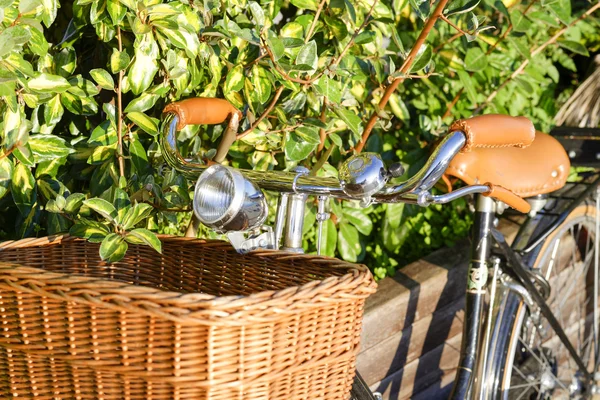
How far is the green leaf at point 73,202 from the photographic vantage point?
1656mm

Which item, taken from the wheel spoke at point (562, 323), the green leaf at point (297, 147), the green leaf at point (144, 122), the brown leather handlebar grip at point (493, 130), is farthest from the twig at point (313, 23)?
the wheel spoke at point (562, 323)

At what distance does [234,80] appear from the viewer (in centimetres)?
187

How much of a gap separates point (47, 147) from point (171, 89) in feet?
1.06

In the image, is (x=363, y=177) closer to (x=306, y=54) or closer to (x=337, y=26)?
(x=306, y=54)

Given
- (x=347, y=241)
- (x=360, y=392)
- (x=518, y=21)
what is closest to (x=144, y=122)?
(x=360, y=392)

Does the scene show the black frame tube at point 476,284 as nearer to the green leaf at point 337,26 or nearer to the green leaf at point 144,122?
the green leaf at point 337,26

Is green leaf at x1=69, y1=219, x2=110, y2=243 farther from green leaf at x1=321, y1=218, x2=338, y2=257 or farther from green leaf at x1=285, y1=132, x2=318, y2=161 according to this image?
green leaf at x1=321, y1=218, x2=338, y2=257

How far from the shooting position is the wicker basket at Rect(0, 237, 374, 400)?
108 cm

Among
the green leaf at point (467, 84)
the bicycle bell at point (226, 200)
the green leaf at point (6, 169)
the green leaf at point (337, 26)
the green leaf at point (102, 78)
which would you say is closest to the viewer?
the bicycle bell at point (226, 200)

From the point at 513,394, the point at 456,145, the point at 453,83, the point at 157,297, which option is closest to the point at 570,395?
the point at 513,394

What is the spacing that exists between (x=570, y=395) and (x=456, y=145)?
62.3 inches

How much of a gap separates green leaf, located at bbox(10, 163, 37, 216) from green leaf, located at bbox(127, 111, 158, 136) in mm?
254

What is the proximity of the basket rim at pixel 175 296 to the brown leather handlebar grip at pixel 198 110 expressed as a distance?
16.9 inches

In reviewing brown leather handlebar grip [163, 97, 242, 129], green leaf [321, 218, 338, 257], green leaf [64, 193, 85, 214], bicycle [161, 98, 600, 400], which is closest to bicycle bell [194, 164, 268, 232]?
bicycle [161, 98, 600, 400]
